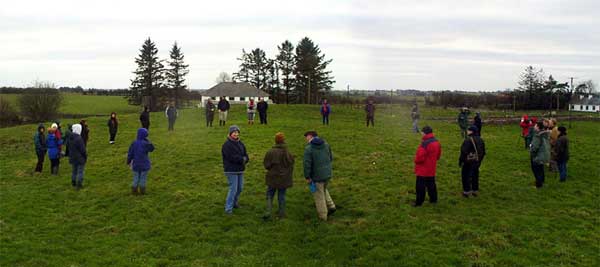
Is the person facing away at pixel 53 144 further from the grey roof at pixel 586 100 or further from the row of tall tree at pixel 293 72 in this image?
the grey roof at pixel 586 100

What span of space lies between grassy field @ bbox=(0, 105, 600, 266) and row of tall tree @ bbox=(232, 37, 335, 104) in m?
53.5

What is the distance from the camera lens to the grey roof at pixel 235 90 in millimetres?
71062

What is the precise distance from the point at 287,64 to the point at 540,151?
63541mm

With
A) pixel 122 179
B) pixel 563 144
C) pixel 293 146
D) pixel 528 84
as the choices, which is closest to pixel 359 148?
pixel 293 146

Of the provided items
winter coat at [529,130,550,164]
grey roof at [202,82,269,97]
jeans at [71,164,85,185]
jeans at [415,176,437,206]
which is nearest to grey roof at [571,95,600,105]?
grey roof at [202,82,269,97]

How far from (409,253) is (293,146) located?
34.7 feet

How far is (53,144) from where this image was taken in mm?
14383

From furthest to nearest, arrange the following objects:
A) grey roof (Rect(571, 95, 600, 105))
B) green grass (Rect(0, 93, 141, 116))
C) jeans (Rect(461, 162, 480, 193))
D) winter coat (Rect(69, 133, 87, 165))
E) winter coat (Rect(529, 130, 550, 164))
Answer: grey roof (Rect(571, 95, 600, 105)) < green grass (Rect(0, 93, 141, 116)) < winter coat (Rect(69, 133, 87, 165)) < winter coat (Rect(529, 130, 550, 164)) < jeans (Rect(461, 162, 480, 193))

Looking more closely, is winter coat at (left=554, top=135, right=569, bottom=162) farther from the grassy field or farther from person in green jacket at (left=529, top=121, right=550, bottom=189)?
person in green jacket at (left=529, top=121, right=550, bottom=189)

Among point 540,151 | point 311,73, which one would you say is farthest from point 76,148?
point 311,73

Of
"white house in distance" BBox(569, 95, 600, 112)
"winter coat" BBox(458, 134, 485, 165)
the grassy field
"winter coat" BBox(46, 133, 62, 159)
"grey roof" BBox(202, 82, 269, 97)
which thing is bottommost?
the grassy field

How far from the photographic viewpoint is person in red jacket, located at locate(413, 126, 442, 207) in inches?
388

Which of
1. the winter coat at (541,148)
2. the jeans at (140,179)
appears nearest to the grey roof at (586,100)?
the winter coat at (541,148)

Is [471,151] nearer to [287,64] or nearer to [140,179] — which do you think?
[140,179]
